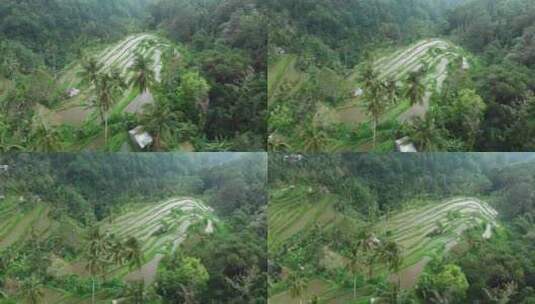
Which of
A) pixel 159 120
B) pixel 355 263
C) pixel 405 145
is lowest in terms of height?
pixel 355 263

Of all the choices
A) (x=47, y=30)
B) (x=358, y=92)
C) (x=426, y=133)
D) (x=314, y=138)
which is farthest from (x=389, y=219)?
(x=47, y=30)

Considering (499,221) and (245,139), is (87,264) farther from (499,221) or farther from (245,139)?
(499,221)

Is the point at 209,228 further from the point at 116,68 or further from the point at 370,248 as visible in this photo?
the point at 116,68

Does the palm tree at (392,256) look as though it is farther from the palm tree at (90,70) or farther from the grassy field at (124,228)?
the palm tree at (90,70)

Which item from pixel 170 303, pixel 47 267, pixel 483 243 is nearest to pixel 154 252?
pixel 170 303

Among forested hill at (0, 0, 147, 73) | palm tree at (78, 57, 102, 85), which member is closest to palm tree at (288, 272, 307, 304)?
palm tree at (78, 57, 102, 85)

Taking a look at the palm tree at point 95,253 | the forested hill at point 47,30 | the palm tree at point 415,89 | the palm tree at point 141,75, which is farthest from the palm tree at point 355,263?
the forested hill at point 47,30
